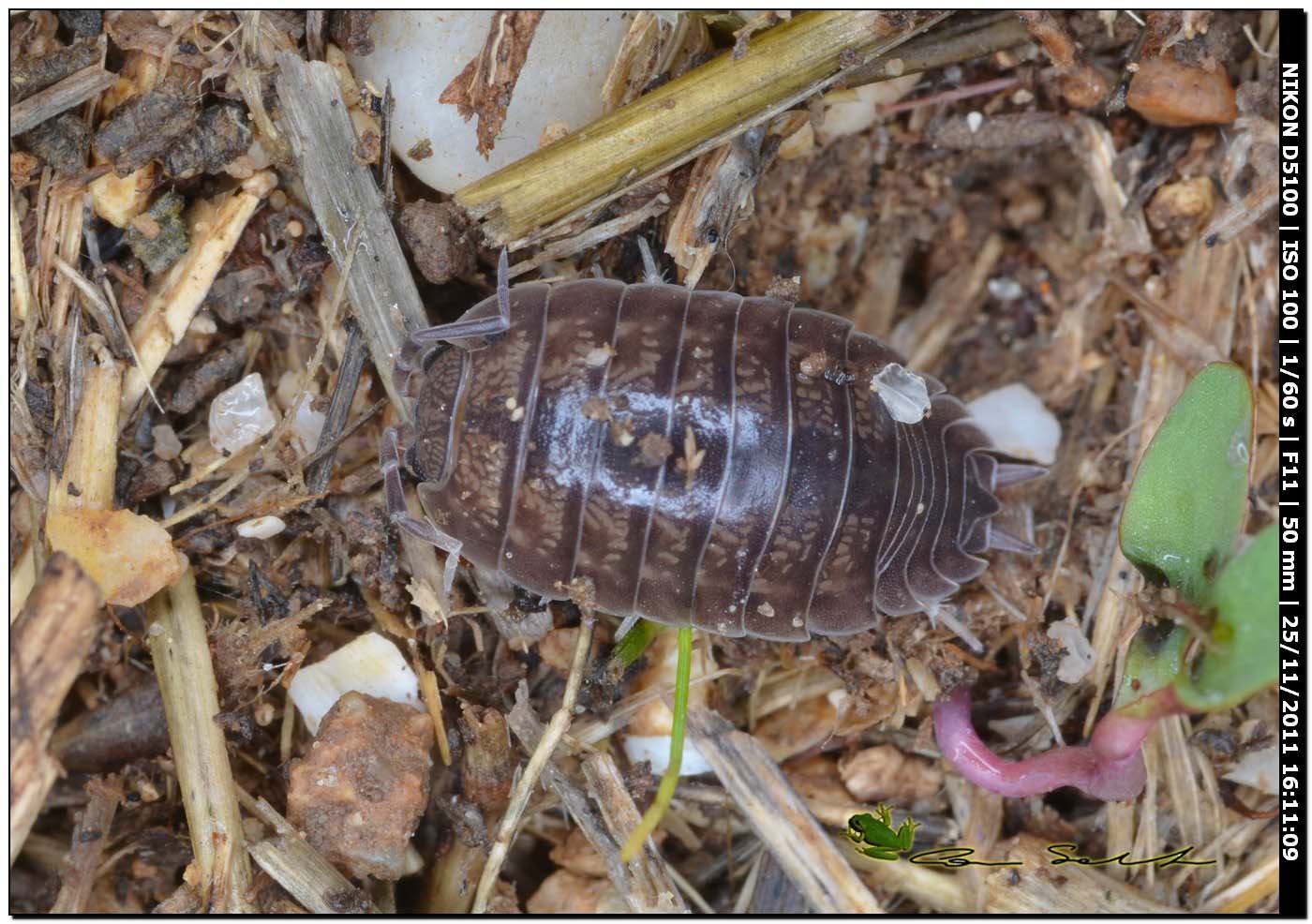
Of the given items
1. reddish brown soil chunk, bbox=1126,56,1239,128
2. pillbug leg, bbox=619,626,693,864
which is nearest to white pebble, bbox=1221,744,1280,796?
pillbug leg, bbox=619,626,693,864

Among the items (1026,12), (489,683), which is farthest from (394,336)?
(1026,12)

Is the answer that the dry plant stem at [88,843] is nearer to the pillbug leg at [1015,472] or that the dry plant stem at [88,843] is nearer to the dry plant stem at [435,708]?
the dry plant stem at [435,708]

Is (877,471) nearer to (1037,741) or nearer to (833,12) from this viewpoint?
(1037,741)

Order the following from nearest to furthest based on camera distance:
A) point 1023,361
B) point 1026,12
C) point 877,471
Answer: point 877,471 → point 1026,12 → point 1023,361

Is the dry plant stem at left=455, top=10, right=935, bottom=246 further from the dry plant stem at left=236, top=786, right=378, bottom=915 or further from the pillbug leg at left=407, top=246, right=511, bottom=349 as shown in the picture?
the dry plant stem at left=236, top=786, right=378, bottom=915

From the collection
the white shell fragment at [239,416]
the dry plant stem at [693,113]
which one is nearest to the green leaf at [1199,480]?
the dry plant stem at [693,113]

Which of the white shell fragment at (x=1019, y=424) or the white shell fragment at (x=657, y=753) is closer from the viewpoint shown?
the white shell fragment at (x=657, y=753)

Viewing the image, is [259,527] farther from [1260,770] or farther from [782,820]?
[1260,770]

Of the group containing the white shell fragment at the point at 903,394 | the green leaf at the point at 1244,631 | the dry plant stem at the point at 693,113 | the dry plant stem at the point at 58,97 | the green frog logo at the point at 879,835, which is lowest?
the green frog logo at the point at 879,835
